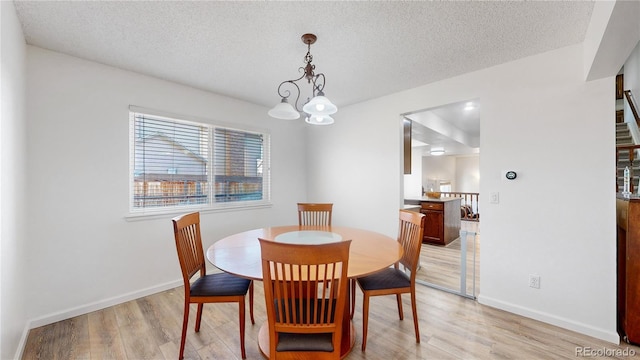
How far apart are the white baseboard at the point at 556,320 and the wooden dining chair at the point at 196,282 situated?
89.9 inches

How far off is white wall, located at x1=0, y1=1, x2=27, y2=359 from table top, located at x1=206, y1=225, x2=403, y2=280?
114 centimetres

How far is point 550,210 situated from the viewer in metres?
2.19

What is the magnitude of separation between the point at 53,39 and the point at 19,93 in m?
0.53

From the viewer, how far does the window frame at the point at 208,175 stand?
8.64 ft

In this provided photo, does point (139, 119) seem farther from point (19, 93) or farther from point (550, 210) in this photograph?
point (550, 210)

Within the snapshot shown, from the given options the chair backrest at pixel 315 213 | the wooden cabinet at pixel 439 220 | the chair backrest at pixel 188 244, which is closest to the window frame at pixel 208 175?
the chair backrest at pixel 315 213

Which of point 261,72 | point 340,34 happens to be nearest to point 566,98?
point 340,34

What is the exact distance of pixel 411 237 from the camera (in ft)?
6.95

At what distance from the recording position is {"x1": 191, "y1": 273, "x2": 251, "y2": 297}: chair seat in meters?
1.74

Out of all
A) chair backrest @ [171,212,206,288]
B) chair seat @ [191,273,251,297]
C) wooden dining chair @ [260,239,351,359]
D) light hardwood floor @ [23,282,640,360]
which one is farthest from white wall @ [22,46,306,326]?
wooden dining chair @ [260,239,351,359]

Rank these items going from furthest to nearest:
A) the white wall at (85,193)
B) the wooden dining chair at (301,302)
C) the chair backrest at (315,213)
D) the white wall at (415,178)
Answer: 1. the white wall at (415,178)
2. the chair backrest at (315,213)
3. the white wall at (85,193)
4. the wooden dining chair at (301,302)

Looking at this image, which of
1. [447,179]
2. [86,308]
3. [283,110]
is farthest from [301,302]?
[447,179]

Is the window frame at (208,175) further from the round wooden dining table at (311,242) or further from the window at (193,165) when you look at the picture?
the round wooden dining table at (311,242)

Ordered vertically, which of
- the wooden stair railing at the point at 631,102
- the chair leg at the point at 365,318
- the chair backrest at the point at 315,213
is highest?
the wooden stair railing at the point at 631,102
